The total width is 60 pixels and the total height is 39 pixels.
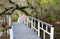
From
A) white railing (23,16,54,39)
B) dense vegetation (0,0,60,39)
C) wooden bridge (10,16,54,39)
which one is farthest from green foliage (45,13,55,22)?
wooden bridge (10,16,54,39)

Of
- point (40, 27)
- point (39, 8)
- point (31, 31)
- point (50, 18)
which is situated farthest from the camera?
point (39, 8)

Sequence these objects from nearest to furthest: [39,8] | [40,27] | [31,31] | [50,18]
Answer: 1. [40,27]
2. [31,31]
3. [50,18]
4. [39,8]

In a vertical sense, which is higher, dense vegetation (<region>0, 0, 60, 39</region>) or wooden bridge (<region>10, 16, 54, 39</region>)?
dense vegetation (<region>0, 0, 60, 39</region>)

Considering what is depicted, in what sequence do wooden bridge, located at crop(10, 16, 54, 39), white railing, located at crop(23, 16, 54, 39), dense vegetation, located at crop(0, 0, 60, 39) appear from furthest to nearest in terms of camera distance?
1. dense vegetation, located at crop(0, 0, 60, 39)
2. wooden bridge, located at crop(10, 16, 54, 39)
3. white railing, located at crop(23, 16, 54, 39)

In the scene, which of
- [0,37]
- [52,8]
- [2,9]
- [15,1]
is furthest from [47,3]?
[0,37]

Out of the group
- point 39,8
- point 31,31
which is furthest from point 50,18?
point 31,31

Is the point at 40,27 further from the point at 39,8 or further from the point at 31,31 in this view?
the point at 39,8

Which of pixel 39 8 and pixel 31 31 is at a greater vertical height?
pixel 39 8

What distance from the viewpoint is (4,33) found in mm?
6020

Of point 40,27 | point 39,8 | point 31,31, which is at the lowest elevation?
point 31,31

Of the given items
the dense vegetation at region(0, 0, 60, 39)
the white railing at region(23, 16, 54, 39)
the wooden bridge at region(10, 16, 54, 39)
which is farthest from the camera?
the dense vegetation at region(0, 0, 60, 39)

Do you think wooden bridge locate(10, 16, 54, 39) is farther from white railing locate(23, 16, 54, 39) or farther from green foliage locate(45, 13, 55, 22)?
green foliage locate(45, 13, 55, 22)

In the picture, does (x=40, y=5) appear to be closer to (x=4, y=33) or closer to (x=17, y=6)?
(x=17, y=6)

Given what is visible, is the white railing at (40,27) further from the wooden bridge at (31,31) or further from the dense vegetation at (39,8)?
Answer: the dense vegetation at (39,8)
